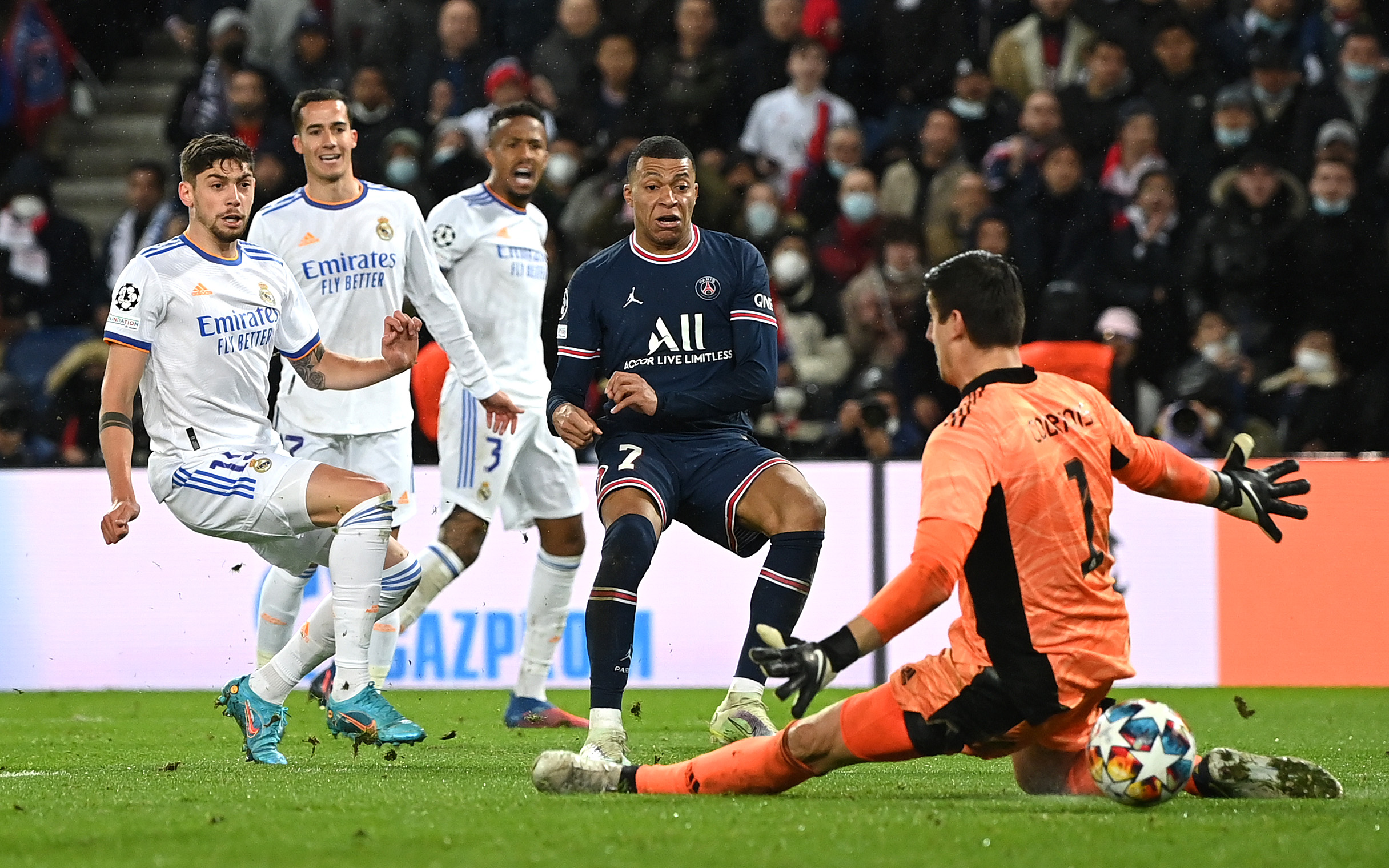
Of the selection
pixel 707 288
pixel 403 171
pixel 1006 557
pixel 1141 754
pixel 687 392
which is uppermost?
pixel 403 171

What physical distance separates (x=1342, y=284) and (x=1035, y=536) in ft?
26.0

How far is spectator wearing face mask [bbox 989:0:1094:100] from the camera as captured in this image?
43.5 ft

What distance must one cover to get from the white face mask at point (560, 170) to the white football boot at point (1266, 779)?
8722mm

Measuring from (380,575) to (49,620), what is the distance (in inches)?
192

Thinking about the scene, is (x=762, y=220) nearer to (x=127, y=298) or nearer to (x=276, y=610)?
(x=276, y=610)

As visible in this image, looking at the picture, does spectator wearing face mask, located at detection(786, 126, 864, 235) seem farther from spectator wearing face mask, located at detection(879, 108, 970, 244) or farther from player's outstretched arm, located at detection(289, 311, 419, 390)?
player's outstretched arm, located at detection(289, 311, 419, 390)

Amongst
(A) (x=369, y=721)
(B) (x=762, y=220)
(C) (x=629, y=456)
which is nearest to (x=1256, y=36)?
(B) (x=762, y=220)

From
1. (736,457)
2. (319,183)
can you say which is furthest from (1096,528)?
(319,183)

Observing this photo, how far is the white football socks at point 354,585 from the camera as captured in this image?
6188 mm

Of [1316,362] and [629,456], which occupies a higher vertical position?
[1316,362]

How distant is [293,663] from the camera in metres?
6.23

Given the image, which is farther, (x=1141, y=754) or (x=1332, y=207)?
(x=1332, y=207)

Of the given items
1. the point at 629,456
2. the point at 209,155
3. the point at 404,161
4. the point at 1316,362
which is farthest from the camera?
the point at 404,161

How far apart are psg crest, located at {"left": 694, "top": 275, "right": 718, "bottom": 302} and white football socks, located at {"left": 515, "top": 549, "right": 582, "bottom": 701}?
202 centimetres
